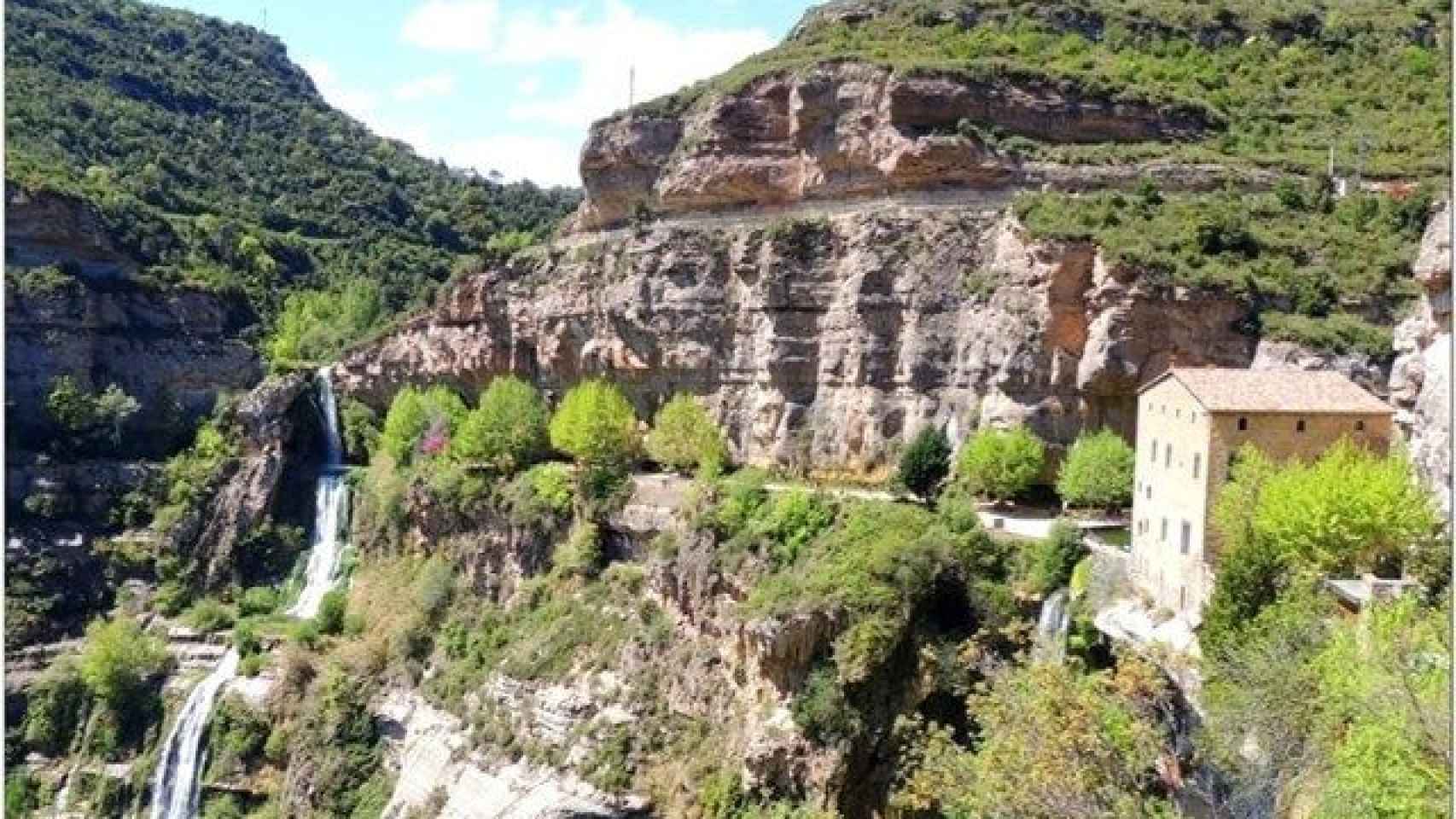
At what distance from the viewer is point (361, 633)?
54.4 metres

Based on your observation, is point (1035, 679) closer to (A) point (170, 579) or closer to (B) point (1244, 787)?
(B) point (1244, 787)

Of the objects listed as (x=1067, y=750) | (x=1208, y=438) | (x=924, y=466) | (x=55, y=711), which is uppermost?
(x=1208, y=438)

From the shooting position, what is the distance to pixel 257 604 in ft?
198

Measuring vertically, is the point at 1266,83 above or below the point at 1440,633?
above

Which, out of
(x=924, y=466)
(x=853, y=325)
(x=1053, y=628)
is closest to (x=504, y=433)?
(x=853, y=325)

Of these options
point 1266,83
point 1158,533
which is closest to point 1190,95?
point 1266,83

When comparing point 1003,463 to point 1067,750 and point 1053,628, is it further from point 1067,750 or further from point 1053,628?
point 1067,750

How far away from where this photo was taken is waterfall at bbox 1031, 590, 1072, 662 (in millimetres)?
31109

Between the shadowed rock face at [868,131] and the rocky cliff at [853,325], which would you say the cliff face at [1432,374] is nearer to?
the rocky cliff at [853,325]

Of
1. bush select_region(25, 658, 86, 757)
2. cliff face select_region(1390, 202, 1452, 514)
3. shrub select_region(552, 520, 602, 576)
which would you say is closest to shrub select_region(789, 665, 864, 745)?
shrub select_region(552, 520, 602, 576)

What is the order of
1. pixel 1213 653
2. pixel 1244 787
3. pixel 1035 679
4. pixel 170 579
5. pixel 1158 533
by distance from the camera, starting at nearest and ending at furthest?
pixel 1244 787, pixel 1035 679, pixel 1213 653, pixel 1158 533, pixel 170 579

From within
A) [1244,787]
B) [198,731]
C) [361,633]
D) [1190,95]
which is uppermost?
[1190,95]

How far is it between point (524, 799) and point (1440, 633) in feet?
96.9

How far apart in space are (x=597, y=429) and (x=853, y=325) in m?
12.1
